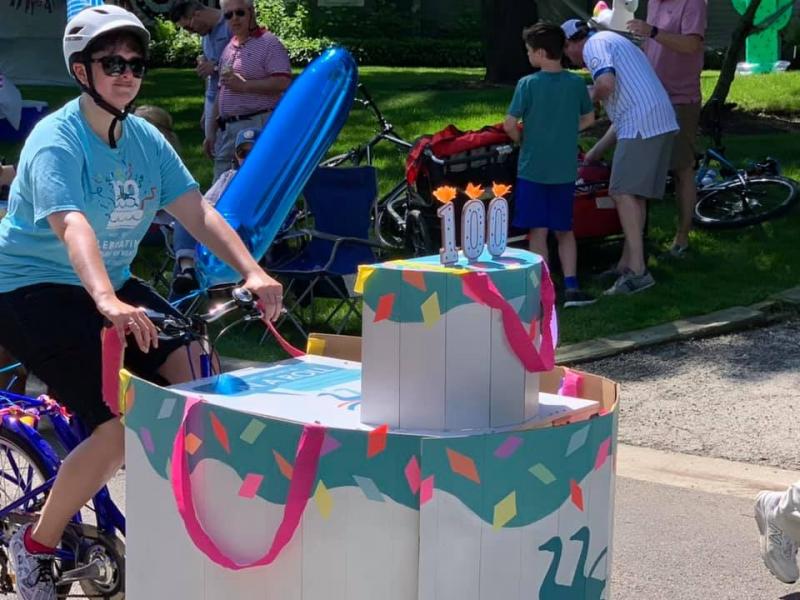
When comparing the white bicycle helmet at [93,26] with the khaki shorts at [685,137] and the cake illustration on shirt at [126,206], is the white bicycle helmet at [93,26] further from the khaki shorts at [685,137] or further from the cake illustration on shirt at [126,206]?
the khaki shorts at [685,137]

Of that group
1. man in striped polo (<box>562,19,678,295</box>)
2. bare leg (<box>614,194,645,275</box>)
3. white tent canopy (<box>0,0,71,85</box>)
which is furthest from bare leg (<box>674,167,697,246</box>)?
white tent canopy (<box>0,0,71,85</box>)

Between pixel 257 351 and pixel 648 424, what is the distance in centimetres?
238

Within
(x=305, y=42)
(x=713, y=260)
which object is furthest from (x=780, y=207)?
(x=305, y=42)

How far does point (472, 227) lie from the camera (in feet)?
10.3

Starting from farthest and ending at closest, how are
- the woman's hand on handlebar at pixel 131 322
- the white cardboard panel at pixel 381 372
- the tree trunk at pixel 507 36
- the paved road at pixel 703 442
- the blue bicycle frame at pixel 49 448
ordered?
the tree trunk at pixel 507 36
the paved road at pixel 703 442
the blue bicycle frame at pixel 49 448
the woman's hand on handlebar at pixel 131 322
the white cardboard panel at pixel 381 372

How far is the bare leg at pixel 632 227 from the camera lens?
8688mm

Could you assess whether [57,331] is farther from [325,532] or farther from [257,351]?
[257,351]

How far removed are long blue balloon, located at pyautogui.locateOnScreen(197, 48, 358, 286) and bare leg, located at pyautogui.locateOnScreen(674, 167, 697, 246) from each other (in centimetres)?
287

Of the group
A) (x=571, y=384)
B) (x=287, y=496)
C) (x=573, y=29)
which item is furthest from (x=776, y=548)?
(x=573, y=29)

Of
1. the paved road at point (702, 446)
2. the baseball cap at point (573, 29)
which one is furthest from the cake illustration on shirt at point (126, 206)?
the baseball cap at point (573, 29)

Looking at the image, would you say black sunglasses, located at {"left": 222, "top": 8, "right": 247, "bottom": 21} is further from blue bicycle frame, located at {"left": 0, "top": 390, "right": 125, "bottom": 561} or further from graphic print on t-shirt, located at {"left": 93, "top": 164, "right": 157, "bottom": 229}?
graphic print on t-shirt, located at {"left": 93, "top": 164, "right": 157, "bottom": 229}

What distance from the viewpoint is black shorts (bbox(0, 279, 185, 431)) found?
12.0 ft

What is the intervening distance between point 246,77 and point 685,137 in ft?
10.1

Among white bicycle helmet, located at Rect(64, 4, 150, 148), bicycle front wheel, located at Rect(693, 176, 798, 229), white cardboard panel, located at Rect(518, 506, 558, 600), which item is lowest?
bicycle front wheel, located at Rect(693, 176, 798, 229)
